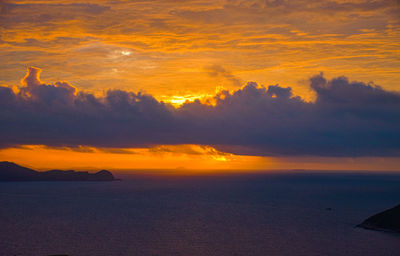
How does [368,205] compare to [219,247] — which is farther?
[368,205]

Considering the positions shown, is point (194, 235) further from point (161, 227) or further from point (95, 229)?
point (95, 229)

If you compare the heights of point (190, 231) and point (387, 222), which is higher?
point (387, 222)

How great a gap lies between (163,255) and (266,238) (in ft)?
87.2

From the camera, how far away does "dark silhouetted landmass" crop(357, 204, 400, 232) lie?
9038 cm

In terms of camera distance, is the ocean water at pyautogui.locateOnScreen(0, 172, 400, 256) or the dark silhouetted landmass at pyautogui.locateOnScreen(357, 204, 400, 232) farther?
the dark silhouetted landmass at pyautogui.locateOnScreen(357, 204, 400, 232)

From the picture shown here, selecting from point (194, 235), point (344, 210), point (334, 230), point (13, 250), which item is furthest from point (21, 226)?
point (344, 210)

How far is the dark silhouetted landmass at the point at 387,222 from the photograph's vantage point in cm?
9038

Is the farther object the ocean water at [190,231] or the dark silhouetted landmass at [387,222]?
the dark silhouetted landmass at [387,222]

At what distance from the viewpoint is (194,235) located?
89625mm

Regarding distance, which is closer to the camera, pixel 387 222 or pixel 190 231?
pixel 387 222

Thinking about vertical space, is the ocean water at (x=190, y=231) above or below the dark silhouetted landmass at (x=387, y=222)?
below

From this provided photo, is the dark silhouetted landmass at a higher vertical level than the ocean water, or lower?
higher

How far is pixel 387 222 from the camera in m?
92.5

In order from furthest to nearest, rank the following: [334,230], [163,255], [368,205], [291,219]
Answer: [368,205] → [291,219] → [334,230] → [163,255]
